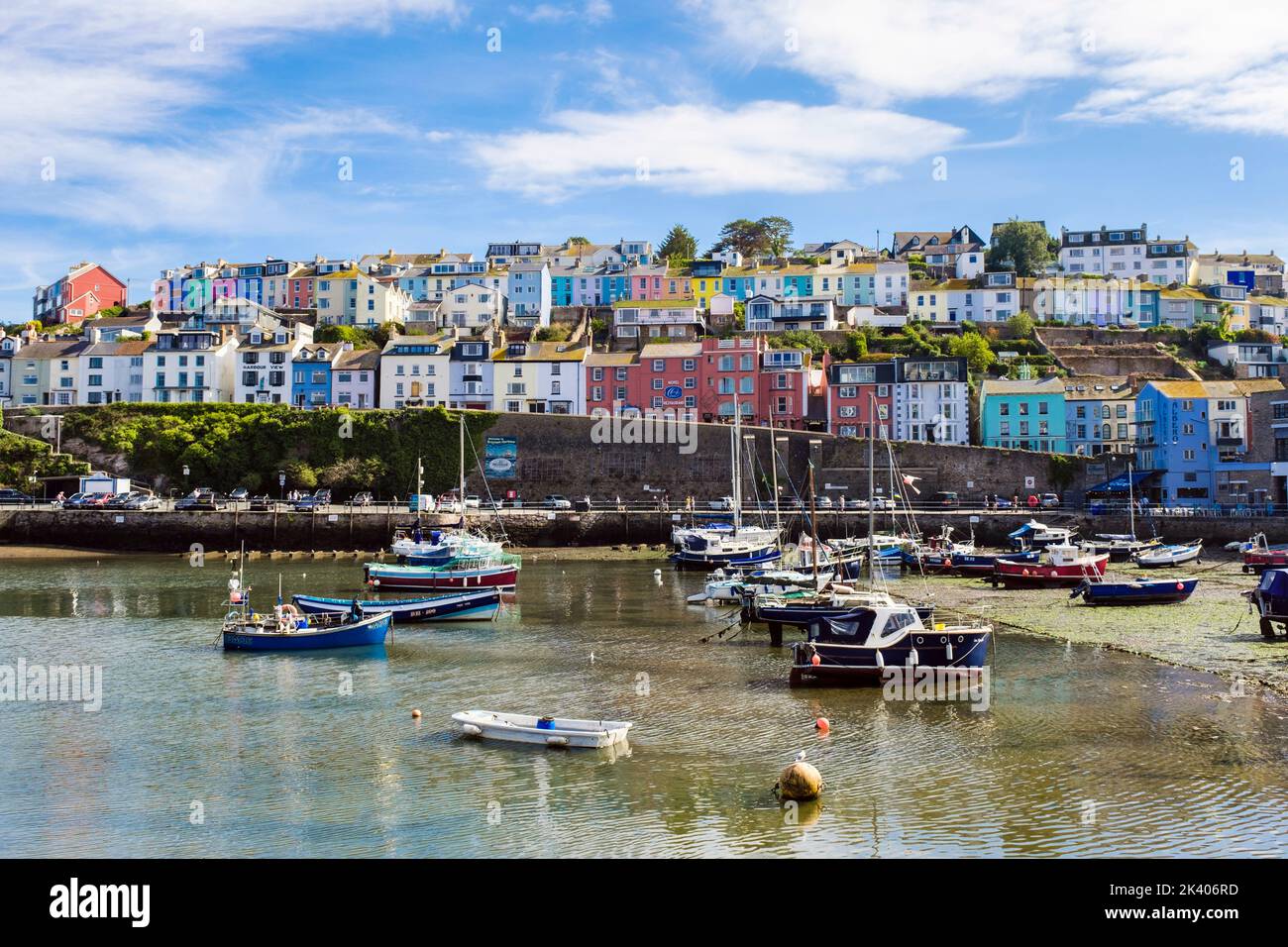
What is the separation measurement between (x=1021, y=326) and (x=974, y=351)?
9156 millimetres

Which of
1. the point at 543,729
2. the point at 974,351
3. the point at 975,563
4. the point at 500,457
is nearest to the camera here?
the point at 543,729

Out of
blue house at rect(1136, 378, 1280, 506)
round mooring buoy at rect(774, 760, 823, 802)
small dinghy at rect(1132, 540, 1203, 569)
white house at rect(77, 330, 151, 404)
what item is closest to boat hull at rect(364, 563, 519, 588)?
round mooring buoy at rect(774, 760, 823, 802)

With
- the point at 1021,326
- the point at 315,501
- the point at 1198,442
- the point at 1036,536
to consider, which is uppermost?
the point at 1021,326

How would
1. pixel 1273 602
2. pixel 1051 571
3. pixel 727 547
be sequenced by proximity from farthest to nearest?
pixel 727 547 → pixel 1051 571 → pixel 1273 602

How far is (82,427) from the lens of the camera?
6581cm

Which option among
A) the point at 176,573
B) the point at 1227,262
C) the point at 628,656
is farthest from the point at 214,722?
the point at 1227,262

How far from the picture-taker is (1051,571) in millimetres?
38125

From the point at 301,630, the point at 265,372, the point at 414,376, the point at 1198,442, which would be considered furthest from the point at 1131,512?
the point at 265,372

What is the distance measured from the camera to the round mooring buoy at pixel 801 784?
13.9 m

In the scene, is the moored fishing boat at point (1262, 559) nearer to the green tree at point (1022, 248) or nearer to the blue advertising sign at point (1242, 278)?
the green tree at point (1022, 248)

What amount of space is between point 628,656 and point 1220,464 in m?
45.8

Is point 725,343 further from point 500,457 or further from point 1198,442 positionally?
point 1198,442
